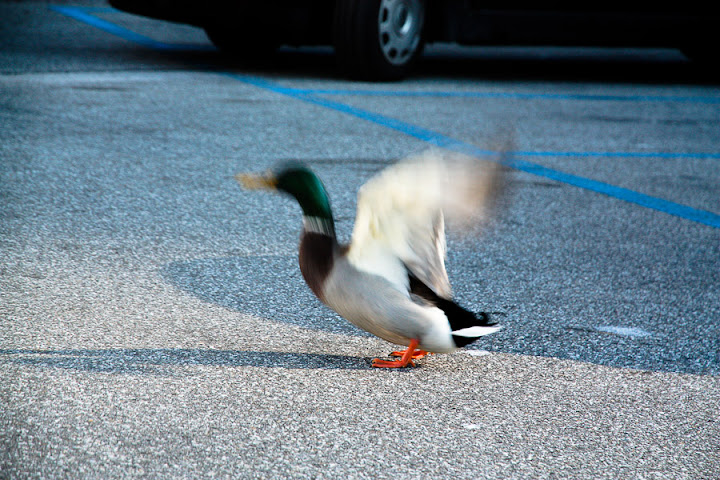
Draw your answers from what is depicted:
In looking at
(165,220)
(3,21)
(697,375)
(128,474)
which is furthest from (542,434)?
(3,21)

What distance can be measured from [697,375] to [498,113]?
4.93 metres

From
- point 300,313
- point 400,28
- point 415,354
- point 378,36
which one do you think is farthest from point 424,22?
point 415,354

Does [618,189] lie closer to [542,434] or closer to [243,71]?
[542,434]

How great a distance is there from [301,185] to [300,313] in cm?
71

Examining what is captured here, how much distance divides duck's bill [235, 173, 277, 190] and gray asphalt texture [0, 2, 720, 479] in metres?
0.53

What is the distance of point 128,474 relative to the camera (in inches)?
88.2

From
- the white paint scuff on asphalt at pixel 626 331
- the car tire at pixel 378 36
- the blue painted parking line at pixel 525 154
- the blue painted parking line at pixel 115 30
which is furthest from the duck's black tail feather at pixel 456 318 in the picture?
the blue painted parking line at pixel 115 30

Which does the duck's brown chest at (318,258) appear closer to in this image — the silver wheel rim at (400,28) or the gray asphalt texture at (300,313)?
the gray asphalt texture at (300,313)

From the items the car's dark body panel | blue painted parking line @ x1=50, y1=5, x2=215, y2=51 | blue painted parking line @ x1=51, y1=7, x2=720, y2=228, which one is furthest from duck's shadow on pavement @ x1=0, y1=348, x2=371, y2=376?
blue painted parking line @ x1=50, y1=5, x2=215, y2=51

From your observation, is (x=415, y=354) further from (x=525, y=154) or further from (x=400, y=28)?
(x=400, y=28)

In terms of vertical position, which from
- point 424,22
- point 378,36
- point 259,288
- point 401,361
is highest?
point 424,22

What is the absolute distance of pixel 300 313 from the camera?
3500mm

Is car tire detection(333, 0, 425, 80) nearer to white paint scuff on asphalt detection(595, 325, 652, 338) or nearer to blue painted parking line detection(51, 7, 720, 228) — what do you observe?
blue painted parking line detection(51, 7, 720, 228)

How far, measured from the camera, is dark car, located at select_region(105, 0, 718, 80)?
8203 millimetres
